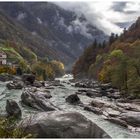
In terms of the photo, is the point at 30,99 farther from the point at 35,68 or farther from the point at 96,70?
the point at 35,68

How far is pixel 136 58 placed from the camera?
267 feet

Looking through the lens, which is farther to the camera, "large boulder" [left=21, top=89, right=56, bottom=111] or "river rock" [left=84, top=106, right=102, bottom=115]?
"large boulder" [left=21, top=89, right=56, bottom=111]

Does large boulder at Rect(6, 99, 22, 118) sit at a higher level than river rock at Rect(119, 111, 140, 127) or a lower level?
higher

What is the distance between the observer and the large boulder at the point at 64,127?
22.1 metres

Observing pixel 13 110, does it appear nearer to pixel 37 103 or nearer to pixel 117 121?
pixel 37 103

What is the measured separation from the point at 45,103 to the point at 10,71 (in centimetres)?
8914

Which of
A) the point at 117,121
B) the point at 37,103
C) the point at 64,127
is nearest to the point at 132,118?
the point at 117,121

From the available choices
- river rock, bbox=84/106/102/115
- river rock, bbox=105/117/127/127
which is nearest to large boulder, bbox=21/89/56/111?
river rock, bbox=84/106/102/115

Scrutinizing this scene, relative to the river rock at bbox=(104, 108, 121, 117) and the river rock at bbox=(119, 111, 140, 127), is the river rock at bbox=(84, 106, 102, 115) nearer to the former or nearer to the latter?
the river rock at bbox=(104, 108, 121, 117)

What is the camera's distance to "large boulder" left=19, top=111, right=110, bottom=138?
72.4ft

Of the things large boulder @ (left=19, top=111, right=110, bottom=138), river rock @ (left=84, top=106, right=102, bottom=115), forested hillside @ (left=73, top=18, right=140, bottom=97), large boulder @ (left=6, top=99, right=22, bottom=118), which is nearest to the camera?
large boulder @ (left=19, top=111, right=110, bottom=138)

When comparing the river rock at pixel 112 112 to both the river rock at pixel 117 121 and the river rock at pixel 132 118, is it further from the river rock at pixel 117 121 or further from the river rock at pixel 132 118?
the river rock at pixel 117 121

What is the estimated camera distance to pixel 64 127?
72.8 feet

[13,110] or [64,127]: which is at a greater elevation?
[64,127]
